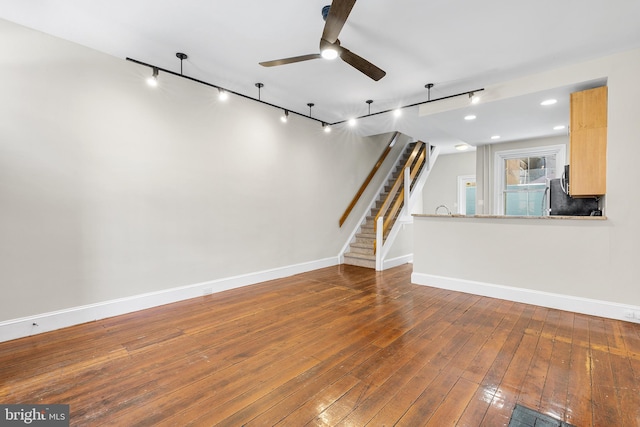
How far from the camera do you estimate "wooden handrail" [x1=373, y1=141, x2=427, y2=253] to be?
605cm

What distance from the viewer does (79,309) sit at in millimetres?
3061

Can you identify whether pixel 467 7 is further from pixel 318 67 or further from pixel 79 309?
pixel 79 309

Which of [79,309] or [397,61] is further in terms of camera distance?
[397,61]

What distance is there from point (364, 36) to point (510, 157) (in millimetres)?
5201

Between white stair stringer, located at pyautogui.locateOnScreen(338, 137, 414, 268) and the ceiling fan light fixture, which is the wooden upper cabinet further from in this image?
white stair stringer, located at pyautogui.locateOnScreen(338, 137, 414, 268)

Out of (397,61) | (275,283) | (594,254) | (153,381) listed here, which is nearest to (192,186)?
(275,283)

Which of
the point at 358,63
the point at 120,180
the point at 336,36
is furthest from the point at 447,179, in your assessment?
the point at 120,180

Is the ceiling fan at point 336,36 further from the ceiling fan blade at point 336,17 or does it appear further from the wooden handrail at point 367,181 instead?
the wooden handrail at point 367,181

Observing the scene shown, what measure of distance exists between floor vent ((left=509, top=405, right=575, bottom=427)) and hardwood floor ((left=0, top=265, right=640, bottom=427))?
0.05 m

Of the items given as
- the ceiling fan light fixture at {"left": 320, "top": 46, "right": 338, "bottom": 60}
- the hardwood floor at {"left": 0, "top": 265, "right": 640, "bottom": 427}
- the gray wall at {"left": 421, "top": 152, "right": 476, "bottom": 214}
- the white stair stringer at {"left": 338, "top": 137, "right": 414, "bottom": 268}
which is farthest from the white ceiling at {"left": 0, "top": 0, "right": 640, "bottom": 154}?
the gray wall at {"left": 421, "top": 152, "right": 476, "bottom": 214}

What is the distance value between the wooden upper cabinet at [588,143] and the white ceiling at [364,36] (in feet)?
0.89

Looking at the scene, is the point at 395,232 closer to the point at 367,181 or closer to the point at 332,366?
the point at 367,181

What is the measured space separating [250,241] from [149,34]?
2.95 m

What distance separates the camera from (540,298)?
369 centimetres
